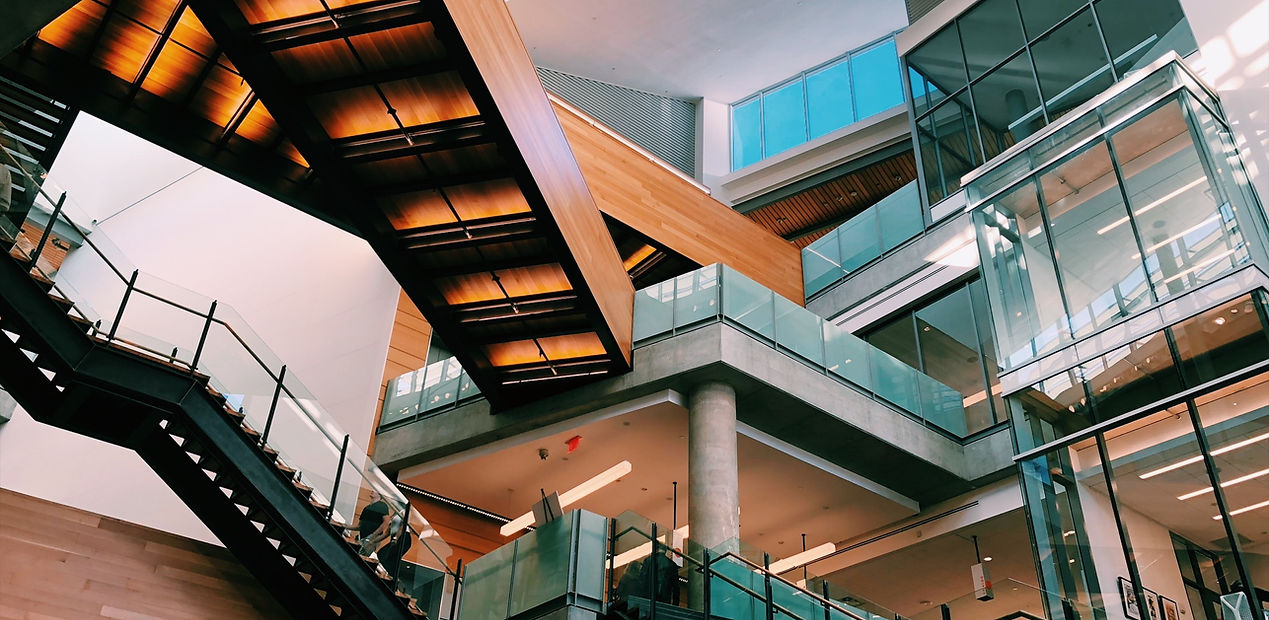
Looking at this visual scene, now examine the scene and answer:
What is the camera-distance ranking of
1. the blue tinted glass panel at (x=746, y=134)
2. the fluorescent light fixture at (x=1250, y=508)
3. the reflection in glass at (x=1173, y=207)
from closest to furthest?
1. the fluorescent light fixture at (x=1250, y=508)
2. the reflection in glass at (x=1173, y=207)
3. the blue tinted glass panel at (x=746, y=134)

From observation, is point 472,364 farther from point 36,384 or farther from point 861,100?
point 861,100

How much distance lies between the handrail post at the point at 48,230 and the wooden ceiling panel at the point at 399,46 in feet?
11.6

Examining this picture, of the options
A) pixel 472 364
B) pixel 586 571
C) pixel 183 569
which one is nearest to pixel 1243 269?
pixel 586 571

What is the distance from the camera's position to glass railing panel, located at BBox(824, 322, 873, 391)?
17172 mm

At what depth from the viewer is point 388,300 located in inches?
803

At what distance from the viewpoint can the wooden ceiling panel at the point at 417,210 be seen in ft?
44.5

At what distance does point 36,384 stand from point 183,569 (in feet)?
9.01

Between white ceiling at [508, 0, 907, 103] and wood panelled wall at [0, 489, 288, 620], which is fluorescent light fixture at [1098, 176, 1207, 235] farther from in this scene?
white ceiling at [508, 0, 907, 103]

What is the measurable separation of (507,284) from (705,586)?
18.5 feet

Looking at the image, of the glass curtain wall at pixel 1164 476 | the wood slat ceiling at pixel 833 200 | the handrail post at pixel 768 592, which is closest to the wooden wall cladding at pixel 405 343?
the handrail post at pixel 768 592

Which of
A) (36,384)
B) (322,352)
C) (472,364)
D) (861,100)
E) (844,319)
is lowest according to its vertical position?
(36,384)

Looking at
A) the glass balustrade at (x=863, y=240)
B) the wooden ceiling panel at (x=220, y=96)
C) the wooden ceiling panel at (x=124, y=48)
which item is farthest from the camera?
the glass balustrade at (x=863, y=240)

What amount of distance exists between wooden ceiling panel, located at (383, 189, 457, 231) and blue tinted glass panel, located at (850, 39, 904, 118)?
60.9 ft

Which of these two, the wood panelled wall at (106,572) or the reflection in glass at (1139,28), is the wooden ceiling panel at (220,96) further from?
Answer: the reflection in glass at (1139,28)
